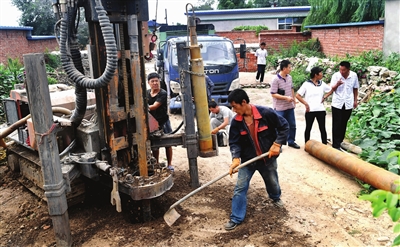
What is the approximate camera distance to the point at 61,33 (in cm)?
353

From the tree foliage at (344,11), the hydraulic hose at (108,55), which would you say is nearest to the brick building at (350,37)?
the tree foliage at (344,11)

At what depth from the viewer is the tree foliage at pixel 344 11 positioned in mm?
17430

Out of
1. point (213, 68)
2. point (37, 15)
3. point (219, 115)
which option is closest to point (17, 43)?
point (213, 68)

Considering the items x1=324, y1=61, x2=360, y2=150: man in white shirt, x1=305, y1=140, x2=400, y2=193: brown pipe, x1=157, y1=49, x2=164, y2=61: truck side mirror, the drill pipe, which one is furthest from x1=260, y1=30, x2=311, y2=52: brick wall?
the drill pipe

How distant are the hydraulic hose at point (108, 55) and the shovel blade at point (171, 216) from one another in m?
1.71

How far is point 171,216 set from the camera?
4.31 meters

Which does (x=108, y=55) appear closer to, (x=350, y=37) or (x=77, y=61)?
(x=77, y=61)

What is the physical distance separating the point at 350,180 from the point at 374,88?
485 centimetres

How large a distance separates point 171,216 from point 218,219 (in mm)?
603

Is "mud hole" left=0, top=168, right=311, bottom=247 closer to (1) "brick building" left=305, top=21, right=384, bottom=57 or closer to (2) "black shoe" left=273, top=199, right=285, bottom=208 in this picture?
(2) "black shoe" left=273, top=199, right=285, bottom=208

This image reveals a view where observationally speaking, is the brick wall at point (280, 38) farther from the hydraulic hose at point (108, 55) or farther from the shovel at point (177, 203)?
the hydraulic hose at point (108, 55)

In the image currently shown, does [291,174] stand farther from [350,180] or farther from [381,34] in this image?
[381,34]

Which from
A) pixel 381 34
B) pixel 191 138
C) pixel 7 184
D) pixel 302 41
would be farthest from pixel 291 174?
pixel 302 41

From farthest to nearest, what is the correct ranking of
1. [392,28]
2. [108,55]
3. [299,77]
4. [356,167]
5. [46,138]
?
[299,77], [392,28], [356,167], [46,138], [108,55]
